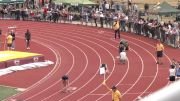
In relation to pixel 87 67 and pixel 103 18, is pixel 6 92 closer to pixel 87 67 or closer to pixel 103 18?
pixel 87 67

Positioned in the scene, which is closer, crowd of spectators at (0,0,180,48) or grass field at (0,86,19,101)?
grass field at (0,86,19,101)

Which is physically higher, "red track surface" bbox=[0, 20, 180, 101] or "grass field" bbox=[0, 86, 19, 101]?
"red track surface" bbox=[0, 20, 180, 101]

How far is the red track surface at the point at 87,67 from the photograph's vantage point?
56.8 ft

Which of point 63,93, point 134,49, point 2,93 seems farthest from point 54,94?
point 134,49

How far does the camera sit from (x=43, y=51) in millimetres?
26016

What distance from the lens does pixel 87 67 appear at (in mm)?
21469

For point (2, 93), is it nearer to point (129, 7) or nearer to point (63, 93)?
point (63, 93)

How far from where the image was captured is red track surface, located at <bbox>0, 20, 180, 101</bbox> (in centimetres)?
1731

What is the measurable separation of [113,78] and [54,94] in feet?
9.43

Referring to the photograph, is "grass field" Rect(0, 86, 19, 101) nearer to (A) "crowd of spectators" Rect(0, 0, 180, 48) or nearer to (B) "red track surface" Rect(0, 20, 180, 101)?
(B) "red track surface" Rect(0, 20, 180, 101)

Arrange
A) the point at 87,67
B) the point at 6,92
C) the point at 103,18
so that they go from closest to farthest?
the point at 6,92
the point at 87,67
the point at 103,18

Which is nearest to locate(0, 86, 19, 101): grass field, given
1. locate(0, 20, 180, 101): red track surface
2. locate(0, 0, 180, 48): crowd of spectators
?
locate(0, 20, 180, 101): red track surface

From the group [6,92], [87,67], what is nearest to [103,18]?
[87,67]

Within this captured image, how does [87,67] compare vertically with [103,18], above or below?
below
